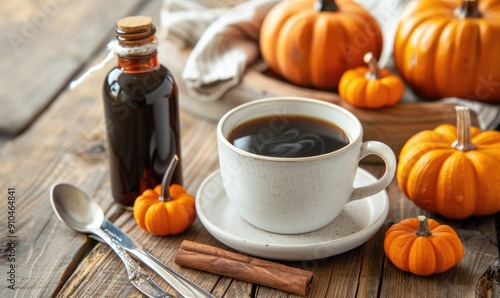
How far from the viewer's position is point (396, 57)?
5.20 ft

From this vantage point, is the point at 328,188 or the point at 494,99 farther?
the point at 494,99

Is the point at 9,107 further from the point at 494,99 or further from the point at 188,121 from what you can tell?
the point at 494,99

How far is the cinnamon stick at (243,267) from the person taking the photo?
100 centimetres

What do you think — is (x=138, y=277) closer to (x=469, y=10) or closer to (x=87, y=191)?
(x=87, y=191)

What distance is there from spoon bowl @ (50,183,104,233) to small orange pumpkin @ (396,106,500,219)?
55 centimetres

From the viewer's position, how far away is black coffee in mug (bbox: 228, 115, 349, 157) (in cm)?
110

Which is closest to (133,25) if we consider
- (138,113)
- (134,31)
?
(134,31)

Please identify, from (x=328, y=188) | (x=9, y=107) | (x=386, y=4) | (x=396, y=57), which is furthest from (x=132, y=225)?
(x=386, y=4)

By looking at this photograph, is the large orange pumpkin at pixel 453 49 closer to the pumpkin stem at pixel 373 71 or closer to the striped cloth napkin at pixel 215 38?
the pumpkin stem at pixel 373 71

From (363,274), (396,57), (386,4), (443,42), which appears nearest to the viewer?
(363,274)

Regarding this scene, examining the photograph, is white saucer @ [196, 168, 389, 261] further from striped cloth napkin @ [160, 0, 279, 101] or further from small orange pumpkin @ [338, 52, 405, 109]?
striped cloth napkin @ [160, 0, 279, 101]

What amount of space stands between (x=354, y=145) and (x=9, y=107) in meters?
0.94

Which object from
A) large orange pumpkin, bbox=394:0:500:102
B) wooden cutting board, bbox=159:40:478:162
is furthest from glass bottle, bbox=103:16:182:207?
large orange pumpkin, bbox=394:0:500:102

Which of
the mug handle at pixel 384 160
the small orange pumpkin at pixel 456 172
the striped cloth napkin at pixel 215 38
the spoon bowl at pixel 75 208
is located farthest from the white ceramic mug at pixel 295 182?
the striped cloth napkin at pixel 215 38
